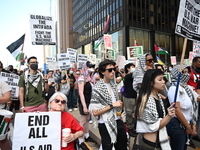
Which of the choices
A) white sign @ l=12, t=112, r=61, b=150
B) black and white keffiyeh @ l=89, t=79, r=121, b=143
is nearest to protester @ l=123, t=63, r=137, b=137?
black and white keffiyeh @ l=89, t=79, r=121, b=143

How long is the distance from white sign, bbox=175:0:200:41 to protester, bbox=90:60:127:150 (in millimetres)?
1119

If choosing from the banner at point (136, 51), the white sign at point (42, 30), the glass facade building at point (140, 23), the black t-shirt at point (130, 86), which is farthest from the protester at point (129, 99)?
the glass facade building at point (140, 23)

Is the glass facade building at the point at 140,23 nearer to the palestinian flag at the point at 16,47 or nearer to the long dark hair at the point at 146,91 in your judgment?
the palestinian flag at the point at 16,47

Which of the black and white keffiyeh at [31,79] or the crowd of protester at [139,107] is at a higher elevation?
the black and white keffiyeh at [31,79]

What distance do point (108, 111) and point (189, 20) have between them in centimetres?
180

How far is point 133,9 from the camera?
33.2m

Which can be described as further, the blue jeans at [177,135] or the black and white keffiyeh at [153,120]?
the blue jeans at [177,135]

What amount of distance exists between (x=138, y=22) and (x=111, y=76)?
33.2 metres

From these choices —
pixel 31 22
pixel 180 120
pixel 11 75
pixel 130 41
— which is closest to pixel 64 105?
pixel 180 120

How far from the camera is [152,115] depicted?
6.84 ft

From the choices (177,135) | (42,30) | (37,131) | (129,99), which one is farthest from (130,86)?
(42,30)

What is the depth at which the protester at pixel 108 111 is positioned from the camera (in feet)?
8.71

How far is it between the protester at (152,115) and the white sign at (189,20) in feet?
2.67

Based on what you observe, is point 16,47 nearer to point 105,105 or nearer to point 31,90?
point 31,90
